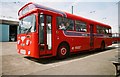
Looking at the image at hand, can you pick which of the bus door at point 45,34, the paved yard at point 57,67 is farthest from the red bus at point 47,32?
the paved yard at point 57,67

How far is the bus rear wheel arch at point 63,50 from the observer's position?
9.15 metres

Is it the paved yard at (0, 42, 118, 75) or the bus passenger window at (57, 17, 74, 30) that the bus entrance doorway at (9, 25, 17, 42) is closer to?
the bus passenger window at (57, 17, 74, 30)

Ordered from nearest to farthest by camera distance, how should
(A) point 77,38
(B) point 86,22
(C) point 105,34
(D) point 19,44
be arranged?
1. (D) point 19,44
2. (A) point 77,38
3. (B) point 86,22
4. (C) point 105,34

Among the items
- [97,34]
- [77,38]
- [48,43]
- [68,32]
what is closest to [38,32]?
[48,43]

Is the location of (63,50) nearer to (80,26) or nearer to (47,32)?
(47,32)

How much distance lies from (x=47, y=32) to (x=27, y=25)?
121 centimetres

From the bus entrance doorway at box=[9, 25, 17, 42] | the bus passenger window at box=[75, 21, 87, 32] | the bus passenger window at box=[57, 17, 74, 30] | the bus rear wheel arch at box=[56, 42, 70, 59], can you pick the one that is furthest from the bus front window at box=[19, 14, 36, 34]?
the bus entrance doorway at box=[9, 25, 17, 42]

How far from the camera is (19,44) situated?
30.3 feet

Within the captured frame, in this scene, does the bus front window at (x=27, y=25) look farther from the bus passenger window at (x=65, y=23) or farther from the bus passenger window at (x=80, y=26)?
the bus passenger window at (x=80, y=26)

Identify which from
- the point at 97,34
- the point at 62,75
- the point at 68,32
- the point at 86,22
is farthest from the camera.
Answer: the point at 97,34

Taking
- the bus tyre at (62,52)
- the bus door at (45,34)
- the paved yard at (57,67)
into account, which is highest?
the bus door at (45,34)

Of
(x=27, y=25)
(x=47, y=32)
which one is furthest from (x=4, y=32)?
(x=47, y=32)

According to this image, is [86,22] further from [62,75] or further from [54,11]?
[62,75]

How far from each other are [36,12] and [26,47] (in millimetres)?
1980
